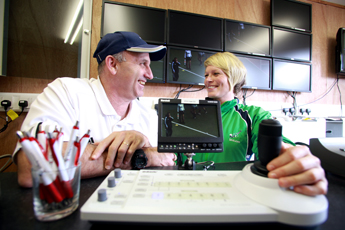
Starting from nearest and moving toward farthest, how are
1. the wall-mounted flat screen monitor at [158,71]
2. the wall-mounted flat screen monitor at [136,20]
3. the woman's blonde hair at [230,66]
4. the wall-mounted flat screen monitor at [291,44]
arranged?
the woman's blonde hair at [230,66] < the wall-mounted flat screen monitor at [136,20] < the wall-mounted flat screen monitor at [158,71] < the wall-mounted flat screen monitor at [291,44]

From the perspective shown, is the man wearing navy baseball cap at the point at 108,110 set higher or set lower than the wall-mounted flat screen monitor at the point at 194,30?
lower

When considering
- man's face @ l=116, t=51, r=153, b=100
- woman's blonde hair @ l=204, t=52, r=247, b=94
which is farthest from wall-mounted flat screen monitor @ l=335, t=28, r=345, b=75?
man's face @ l=116, t=51, r=153, b=100

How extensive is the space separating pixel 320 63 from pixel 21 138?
11.8ft

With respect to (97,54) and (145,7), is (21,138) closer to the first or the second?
(97,54)

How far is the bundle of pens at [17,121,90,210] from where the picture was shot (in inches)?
12.7

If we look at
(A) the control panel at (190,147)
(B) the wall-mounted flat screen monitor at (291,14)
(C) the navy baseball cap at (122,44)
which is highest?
(B) the wall-mounted flat screen monitor at (291,14)

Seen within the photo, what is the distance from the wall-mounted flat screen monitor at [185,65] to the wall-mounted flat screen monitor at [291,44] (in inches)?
39.0

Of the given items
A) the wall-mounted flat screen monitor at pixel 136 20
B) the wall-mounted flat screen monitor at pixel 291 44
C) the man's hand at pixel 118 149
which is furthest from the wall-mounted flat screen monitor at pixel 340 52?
the man's hand at pixel 118 149

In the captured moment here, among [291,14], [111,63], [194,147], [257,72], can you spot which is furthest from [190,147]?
[291,14]

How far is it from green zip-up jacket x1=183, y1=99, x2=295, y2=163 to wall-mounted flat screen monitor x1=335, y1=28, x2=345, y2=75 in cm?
252

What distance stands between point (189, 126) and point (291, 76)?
7.91ft

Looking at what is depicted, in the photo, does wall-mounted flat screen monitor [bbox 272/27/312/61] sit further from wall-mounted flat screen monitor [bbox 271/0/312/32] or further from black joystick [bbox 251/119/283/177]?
black joystick [bbox 251/119/283/177]

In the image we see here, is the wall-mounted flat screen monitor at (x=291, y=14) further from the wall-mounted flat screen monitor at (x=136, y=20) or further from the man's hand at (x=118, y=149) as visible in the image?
the man's hand at (x=118, y=149)

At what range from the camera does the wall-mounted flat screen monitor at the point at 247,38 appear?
2076 mm
